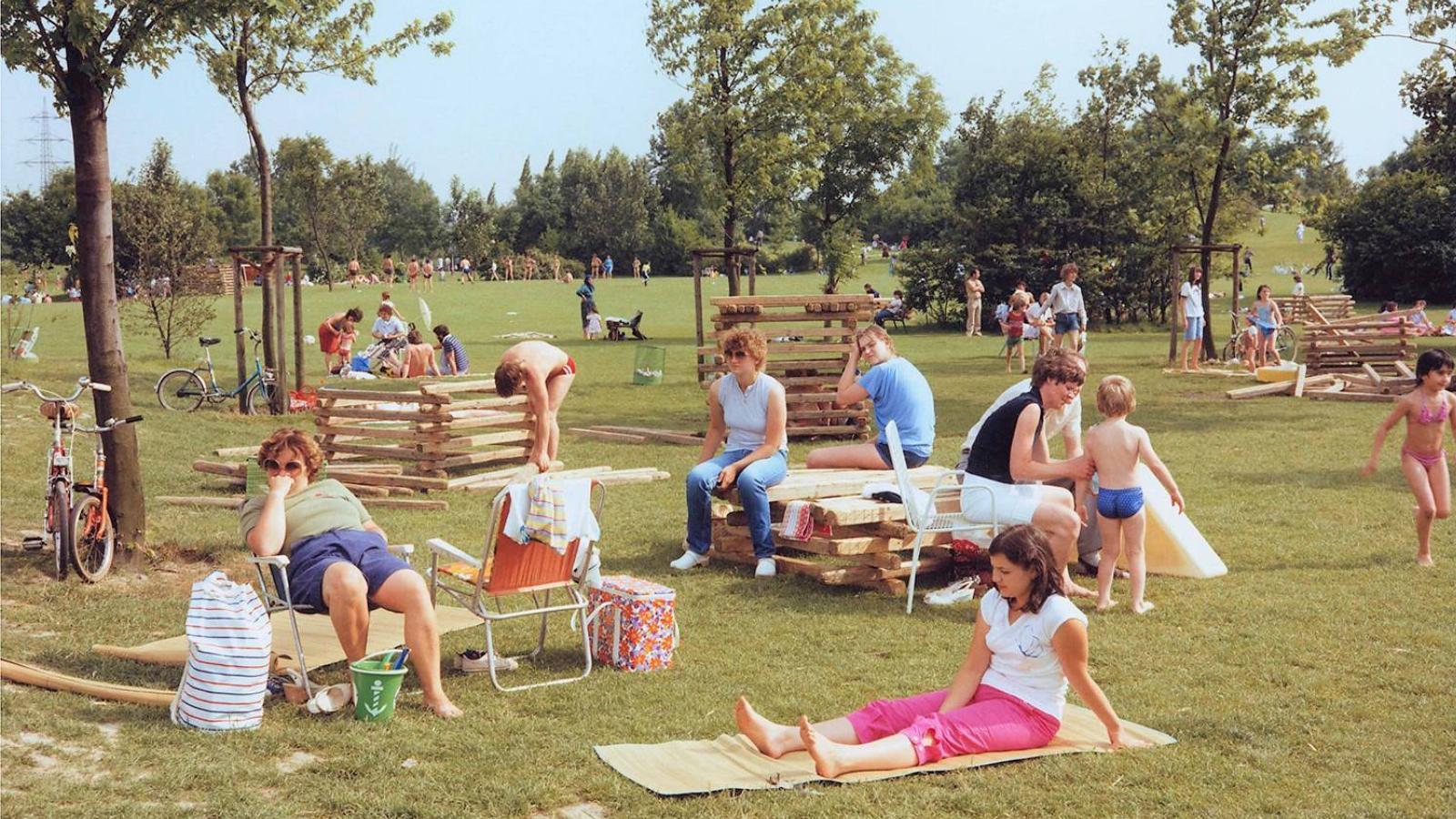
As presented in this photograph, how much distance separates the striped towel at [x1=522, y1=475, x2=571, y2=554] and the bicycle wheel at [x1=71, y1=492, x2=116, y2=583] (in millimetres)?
3700

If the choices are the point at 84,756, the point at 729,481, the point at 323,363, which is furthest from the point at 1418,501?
the point at 323,363

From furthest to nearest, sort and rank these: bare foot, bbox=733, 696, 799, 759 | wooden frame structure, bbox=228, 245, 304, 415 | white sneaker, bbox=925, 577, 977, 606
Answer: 1. wooden frame structure, bbox=228, 245, 304, 415
2. white sneaker, bbox=925, 577, 977, 606
3. bare foot, bbox=733, 696, 799, 759

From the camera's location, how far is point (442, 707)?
20.4 ft

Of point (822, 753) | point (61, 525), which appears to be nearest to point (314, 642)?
point (61, 525)

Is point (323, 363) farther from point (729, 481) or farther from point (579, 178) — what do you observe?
point (579, 178)

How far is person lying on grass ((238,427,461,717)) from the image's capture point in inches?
245

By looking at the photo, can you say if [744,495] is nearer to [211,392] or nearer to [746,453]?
[746,453]

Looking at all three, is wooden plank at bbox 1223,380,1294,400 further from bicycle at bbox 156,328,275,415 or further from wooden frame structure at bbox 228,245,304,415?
bicycle at bbox 156,328,275,415

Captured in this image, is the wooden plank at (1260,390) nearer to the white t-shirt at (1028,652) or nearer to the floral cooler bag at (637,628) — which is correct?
the floral cooler bag at (637,628)

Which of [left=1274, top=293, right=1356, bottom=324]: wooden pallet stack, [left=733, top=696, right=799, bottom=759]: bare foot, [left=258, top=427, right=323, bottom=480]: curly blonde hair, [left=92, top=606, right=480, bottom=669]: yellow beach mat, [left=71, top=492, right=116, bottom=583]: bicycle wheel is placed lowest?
[left=92, top=606, right=480, bottom=669]: yellow beach mat

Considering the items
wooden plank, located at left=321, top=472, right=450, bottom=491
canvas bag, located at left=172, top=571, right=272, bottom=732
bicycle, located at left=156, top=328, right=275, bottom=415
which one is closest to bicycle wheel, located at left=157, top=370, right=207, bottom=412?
bicycle, located at left=156, top=328, right=275, bottom=415

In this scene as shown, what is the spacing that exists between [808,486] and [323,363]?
20621 mm

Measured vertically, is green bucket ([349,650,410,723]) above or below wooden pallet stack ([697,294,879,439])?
below

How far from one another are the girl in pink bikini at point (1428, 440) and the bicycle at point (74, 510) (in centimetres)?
875
